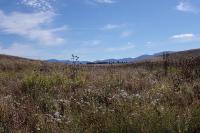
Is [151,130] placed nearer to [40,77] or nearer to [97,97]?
[97,97]

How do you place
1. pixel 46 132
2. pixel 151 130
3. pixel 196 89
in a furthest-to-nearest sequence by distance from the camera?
pixel 196 89
pixel 46 132
pixel 151 130

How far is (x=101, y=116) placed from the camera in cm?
793

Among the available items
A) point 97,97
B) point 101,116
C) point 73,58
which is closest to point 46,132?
point 101,116

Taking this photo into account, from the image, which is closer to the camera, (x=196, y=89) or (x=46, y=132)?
(x=46, y=132)

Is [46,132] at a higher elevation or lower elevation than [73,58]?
lower

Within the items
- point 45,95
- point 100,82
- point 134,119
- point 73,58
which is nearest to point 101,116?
point 134,119

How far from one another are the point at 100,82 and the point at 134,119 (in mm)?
6265

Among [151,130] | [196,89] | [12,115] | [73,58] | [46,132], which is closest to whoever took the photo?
[151,130]

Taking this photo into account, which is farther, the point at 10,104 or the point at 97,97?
the point at 97,97

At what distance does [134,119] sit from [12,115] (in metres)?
2.49

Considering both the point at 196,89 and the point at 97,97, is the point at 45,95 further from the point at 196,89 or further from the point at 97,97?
the point at 196,89

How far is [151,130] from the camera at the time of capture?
7.09m

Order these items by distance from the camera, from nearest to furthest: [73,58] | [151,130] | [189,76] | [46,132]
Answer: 1. [151,130]
2. [46,132]
3. [189,76]
4. [73,58]

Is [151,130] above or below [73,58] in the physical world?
below
